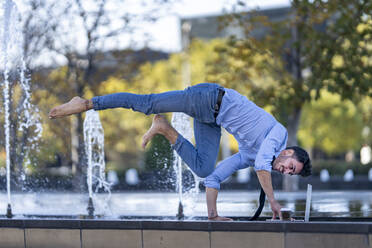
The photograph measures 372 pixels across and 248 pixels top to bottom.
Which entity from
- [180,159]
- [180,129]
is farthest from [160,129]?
[180,129]

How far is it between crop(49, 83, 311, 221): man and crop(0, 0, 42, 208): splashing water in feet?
9.59

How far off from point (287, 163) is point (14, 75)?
5677 millimetres

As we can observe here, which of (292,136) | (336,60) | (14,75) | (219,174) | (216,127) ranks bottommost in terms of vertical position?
(219,174)

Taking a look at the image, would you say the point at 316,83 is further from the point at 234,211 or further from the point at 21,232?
the point at 21,232

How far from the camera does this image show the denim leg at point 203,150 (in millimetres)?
5203

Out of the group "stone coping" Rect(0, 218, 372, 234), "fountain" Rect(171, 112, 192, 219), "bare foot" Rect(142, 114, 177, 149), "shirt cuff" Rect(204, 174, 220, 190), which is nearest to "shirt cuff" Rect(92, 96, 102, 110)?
"bare foot" Rect(142, 114, 177, 149)

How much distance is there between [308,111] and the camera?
27109 mm

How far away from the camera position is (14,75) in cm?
902

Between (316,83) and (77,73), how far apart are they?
544 centimetres

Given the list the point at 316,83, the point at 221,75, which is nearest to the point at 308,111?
the point at 221,75

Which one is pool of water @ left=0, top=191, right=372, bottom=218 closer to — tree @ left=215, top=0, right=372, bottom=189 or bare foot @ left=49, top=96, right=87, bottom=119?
bare foot @ left=49, top=96, right=87, bottom=119

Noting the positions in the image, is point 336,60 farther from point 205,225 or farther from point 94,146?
point 205,225

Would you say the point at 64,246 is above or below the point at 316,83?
below

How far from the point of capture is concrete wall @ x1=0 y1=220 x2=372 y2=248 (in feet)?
13.5
